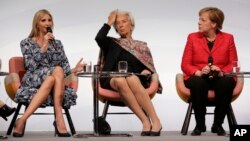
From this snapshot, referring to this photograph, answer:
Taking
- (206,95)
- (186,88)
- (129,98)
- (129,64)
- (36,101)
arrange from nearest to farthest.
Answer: (36,101) → (129,98) → (206,95) → (186,88) → (129,64)

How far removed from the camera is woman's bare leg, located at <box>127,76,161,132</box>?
5.20m

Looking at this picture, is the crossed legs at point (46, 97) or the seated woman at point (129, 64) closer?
the crossed legs at point (46, 97)

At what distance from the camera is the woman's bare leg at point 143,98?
5195 millimetres

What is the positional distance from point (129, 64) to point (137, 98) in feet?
1.59

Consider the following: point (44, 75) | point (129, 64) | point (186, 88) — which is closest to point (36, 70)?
point (44, 75)

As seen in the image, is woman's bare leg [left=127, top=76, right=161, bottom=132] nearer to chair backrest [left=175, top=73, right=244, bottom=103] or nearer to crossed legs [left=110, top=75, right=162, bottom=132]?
crossed legs [left=110, top=75, right=162, bottom=132]

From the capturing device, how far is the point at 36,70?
211 inches

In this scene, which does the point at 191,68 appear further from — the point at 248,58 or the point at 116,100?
the point at 248,58

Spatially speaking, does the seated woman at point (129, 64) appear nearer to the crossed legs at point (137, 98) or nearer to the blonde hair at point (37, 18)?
the crossed legs at point (137, 98)

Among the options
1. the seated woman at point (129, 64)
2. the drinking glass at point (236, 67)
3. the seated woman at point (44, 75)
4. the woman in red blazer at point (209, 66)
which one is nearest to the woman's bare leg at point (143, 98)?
the seated woman at point (129, 64)

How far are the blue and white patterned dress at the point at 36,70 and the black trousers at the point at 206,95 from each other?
1.09m

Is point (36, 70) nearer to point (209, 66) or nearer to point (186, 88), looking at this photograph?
point (186, 88)

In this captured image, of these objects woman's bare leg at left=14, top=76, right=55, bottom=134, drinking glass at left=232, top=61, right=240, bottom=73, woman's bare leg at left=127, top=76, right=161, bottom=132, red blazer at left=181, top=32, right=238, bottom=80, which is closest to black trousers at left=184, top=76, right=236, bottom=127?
drinking glass at left=232, top=61, right=240, bottom=73

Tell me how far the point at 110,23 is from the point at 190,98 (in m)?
1.03
